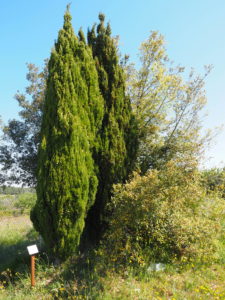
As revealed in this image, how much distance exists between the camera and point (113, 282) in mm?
3787

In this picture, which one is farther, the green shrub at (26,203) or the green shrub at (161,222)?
the green shrub at (26,203)

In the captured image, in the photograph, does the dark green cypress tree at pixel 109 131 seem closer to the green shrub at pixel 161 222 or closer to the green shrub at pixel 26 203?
the green shrub at pixel 161 222

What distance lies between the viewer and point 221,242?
214 inches

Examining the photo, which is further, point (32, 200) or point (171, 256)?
point (32, 200)

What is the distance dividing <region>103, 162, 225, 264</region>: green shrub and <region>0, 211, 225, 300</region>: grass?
0.27 metres

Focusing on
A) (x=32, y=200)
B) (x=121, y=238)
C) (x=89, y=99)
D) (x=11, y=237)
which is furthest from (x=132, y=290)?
(x=32, y=200)

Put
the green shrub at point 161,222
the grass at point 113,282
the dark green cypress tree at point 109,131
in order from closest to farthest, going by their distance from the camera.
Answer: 1. the grass at point 113,282
2. the green shrub at point 161,222
3. the dark green cypress tree at point 109,131

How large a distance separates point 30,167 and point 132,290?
8.25 metres

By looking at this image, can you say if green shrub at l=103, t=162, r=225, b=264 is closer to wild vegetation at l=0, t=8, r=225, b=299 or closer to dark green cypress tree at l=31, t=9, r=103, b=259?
wild vegetation at l=0, t=8, r=225, b=299

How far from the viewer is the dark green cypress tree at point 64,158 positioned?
4.23 metres

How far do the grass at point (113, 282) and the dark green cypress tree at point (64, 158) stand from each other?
0.53 meters

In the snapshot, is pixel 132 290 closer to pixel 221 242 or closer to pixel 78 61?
pixel 221 242

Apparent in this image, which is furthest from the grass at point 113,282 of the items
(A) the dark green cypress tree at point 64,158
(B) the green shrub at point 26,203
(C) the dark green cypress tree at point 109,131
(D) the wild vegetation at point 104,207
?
(B) the green shrub at point 26,203

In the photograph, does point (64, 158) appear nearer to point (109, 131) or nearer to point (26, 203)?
point (109, 131)
